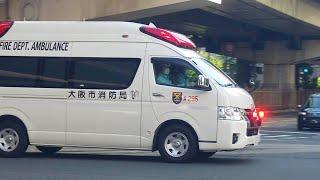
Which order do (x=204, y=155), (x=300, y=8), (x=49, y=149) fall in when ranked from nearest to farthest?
(x=204, y=155), (x=49, y=149), (x=300, y=8)

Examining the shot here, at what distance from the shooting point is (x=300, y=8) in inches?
1592

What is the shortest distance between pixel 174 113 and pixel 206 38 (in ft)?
151

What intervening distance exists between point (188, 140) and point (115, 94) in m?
1.68

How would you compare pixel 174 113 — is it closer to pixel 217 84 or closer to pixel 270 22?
pixel 217 84

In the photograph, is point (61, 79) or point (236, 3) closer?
point (61, 79)

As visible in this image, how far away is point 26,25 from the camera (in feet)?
47.4

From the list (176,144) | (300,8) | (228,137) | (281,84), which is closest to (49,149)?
(176,144)

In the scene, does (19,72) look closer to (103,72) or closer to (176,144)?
(103,72)

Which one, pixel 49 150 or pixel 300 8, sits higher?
pixel 300 8

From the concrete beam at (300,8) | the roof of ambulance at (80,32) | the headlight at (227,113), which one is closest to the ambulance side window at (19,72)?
the roof of ambulance at (80,32)

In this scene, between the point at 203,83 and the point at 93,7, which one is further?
the point at 93,7

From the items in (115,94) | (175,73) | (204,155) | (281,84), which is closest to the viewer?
(175,73)

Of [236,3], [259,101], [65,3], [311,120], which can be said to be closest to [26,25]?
Answer: [65,3]

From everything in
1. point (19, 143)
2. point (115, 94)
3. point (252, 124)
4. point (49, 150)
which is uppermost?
point (115, 94)
